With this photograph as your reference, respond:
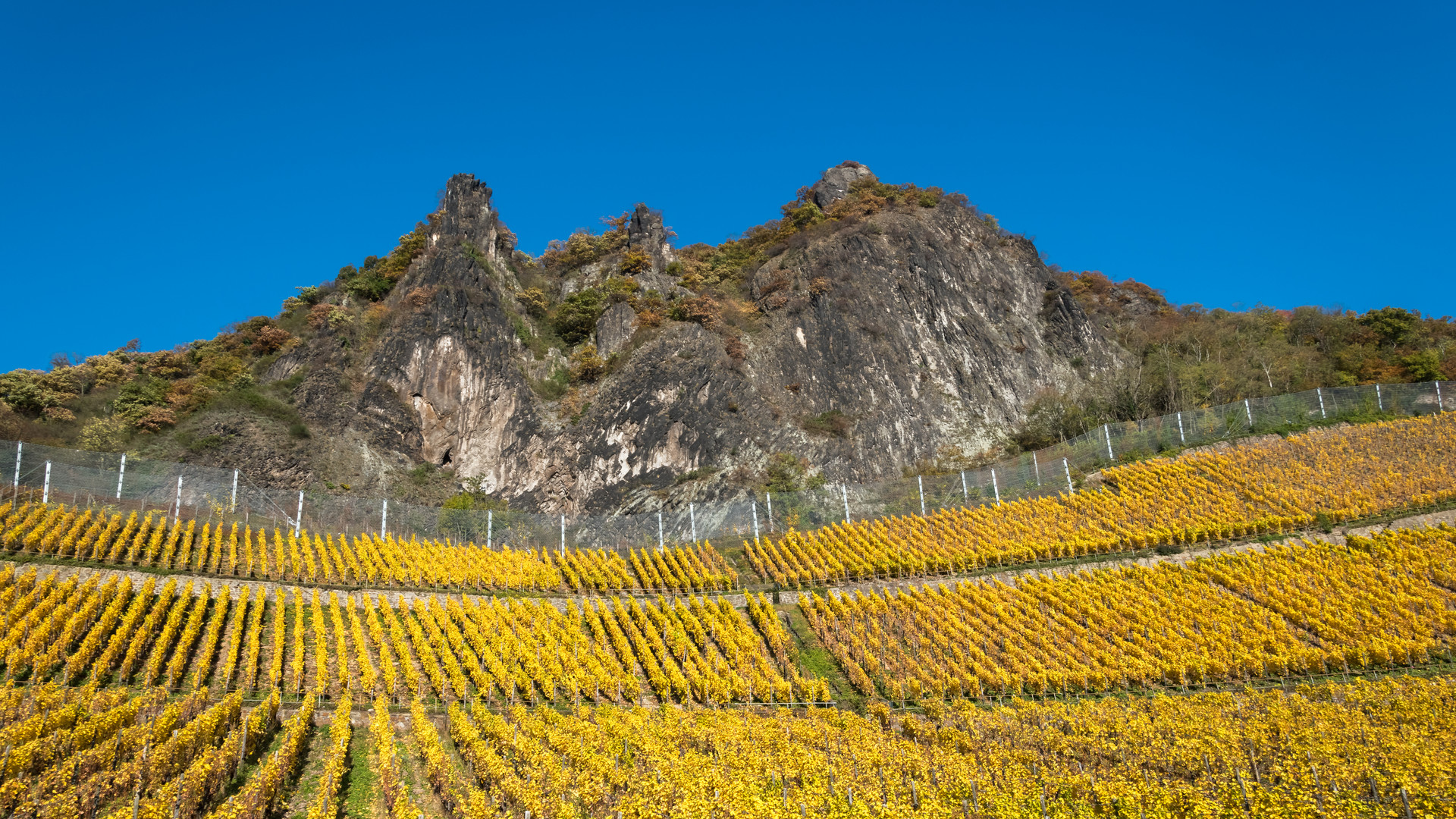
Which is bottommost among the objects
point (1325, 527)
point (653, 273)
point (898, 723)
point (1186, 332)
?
point (898, 723)

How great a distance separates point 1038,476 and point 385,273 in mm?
42709

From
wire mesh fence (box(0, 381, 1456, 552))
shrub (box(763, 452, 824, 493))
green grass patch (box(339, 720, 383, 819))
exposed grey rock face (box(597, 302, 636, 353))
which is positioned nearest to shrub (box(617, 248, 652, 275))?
exposed grey rock face (box(597, 302, 636, 353))

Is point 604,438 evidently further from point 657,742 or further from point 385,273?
point 657,742

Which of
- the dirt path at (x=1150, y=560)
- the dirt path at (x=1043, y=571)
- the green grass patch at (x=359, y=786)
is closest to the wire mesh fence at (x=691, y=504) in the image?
the dirt path at (x=1043, y=571)

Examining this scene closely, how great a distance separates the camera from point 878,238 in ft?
205

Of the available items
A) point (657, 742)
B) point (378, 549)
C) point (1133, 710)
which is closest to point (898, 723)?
point (1133, 710)

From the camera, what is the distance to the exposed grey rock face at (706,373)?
4406 cm

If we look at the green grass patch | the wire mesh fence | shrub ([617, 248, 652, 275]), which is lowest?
the green grass patch

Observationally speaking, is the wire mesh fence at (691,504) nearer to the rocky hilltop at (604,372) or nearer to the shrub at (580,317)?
the rocky hilltop at (604,372)

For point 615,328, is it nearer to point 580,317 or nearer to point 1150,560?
point 580,317

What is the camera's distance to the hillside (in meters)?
42.3

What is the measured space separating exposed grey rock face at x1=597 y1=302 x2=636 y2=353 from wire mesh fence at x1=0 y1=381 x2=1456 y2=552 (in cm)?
1373

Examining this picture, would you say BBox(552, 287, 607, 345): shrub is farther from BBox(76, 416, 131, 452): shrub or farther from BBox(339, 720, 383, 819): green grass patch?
BBox(339, 720, 383, 819): green grass patch

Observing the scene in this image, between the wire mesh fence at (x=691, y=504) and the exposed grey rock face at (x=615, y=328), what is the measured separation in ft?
45.0
